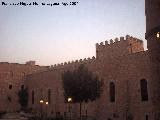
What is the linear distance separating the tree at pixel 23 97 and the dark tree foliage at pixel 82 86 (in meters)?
18.4

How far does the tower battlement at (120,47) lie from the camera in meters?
28.5

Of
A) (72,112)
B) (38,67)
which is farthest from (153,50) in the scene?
(38,67)

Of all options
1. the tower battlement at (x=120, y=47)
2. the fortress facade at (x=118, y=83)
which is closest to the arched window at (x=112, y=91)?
the fortress facade at (x=118, y=83)

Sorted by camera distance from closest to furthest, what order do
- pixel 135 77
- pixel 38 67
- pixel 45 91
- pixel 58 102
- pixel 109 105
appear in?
pixel 135 77, pixel 109 105, pixel 58 102, pixel 45 91, pixel 38 67

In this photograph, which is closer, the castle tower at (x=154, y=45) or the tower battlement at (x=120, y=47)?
the castle tower at (x=154, y=45)

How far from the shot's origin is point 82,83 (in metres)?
28.5

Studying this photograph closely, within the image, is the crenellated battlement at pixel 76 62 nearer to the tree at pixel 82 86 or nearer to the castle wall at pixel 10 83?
the tree at pixel 82 86

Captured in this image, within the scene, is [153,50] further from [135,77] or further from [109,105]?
[109,105]

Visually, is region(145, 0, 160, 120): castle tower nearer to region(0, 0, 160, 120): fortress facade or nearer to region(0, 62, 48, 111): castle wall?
region(0, 0, 160, 120): fortress facade

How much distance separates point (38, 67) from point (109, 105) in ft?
79.2

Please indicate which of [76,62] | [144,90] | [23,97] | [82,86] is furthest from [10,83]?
[144,90]

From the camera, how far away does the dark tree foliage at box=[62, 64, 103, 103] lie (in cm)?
2836

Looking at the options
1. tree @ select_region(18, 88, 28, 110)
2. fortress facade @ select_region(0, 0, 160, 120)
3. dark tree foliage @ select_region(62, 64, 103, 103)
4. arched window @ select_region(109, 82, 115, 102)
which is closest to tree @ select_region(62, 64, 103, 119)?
dark tree foliage @ select_region(62, 64, 103, 103)

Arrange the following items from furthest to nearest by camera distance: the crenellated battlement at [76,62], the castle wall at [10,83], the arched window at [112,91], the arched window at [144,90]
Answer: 1. the castle wall at [10,83]
2. the crenellated battlement at [76,62]
3. the arched window at [112,91]
4. the arched window at [144,90]
